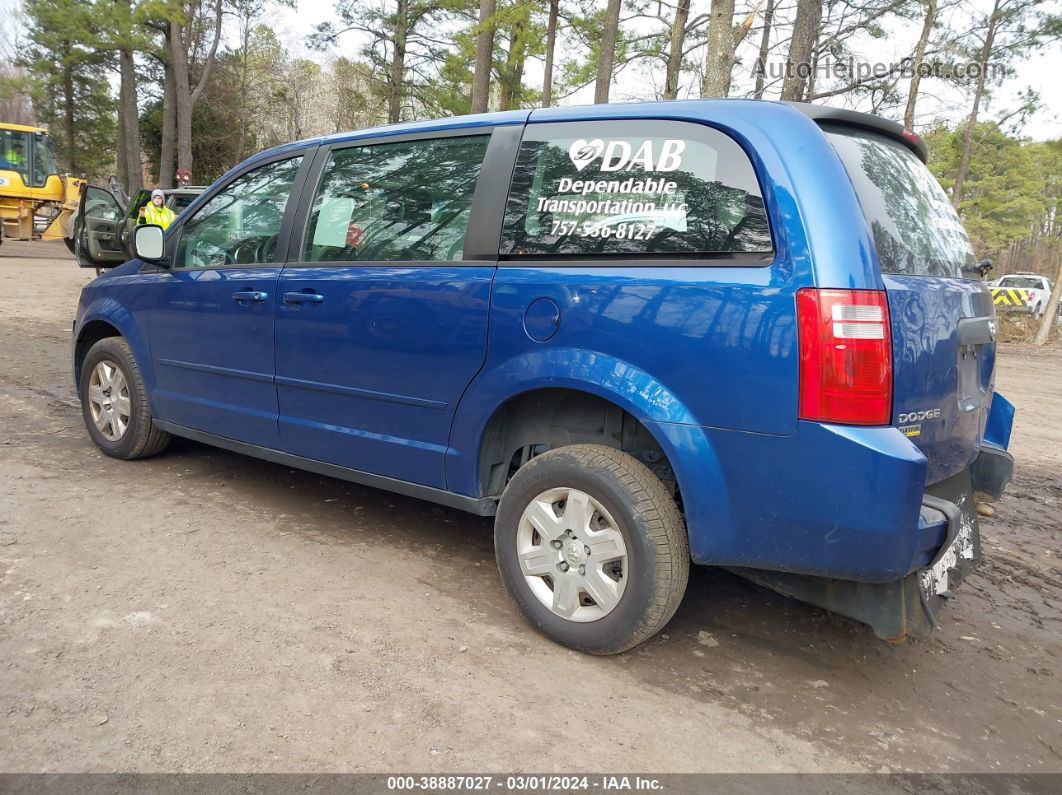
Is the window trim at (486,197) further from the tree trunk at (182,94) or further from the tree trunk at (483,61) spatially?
the tree trunk at (182,94)

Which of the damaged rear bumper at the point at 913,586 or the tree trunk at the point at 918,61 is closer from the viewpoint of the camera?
the damaged rear bumper at the point at 913,586

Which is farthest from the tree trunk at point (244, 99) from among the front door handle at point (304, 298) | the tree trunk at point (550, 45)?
the front door handle at point (304, 298)

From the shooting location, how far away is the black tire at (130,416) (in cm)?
478

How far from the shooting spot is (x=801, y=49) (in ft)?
29.7

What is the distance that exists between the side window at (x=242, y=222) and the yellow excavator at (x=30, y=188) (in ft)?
69.9

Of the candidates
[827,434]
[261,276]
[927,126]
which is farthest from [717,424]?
[927,126]

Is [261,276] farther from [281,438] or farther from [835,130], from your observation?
[835,130]

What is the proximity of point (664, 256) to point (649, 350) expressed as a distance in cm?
33

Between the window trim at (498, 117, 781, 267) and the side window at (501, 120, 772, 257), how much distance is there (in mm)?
11

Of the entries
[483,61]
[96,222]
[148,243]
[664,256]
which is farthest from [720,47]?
[96,222]

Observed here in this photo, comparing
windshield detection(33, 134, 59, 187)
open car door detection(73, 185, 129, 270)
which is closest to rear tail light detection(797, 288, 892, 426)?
open car door detection(73, 185, 129, 270)

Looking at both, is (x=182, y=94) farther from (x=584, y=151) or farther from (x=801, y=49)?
Answer: (x=584, y=151)

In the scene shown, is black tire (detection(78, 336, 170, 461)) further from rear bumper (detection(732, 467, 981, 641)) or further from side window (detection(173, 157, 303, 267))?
rear bumper (detection(732, 467, 981, 641))

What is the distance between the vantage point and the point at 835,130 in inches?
109
